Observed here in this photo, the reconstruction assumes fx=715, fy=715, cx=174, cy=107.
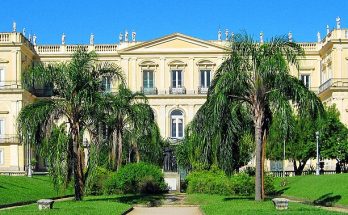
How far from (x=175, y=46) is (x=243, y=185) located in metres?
38.9

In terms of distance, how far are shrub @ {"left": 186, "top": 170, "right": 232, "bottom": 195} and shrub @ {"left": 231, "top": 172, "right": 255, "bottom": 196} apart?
34 cm

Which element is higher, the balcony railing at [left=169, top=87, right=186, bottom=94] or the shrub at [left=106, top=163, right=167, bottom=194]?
the balcony railing at [left=169, top=87, right=186, bottom=94]

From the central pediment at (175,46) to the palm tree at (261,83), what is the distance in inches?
1833

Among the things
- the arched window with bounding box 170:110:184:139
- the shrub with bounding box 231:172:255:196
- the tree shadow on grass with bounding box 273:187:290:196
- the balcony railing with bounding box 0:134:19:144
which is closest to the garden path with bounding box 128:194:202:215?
the shrub with bounding box 231:172:255:196

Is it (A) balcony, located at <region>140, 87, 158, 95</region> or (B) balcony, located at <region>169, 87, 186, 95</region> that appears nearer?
(A) balcony, located at <region>140, 87, 158, 95</region>

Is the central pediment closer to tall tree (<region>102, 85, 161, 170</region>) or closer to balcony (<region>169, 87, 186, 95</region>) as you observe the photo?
balcony (<region>169, 87, 186, 95</region>)

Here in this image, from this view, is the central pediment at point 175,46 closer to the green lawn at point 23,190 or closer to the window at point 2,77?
the window at point 2,77

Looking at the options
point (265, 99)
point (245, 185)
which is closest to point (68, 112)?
point (265, 99)

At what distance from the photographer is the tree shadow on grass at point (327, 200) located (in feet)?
101

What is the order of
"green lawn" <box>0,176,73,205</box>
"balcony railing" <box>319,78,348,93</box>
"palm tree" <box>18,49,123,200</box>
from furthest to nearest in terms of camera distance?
"balcony railing" <box>319,78,348,93</box>, "green lawn" <box>0,176,73,205</box>, "palm tree" <box>18,49,123,200</box>

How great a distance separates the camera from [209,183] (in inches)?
1593

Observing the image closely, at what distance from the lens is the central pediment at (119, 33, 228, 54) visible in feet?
248

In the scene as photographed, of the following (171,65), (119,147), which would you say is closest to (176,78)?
(171,65)

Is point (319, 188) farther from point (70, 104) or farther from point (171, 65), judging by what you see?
point (171, 65)
